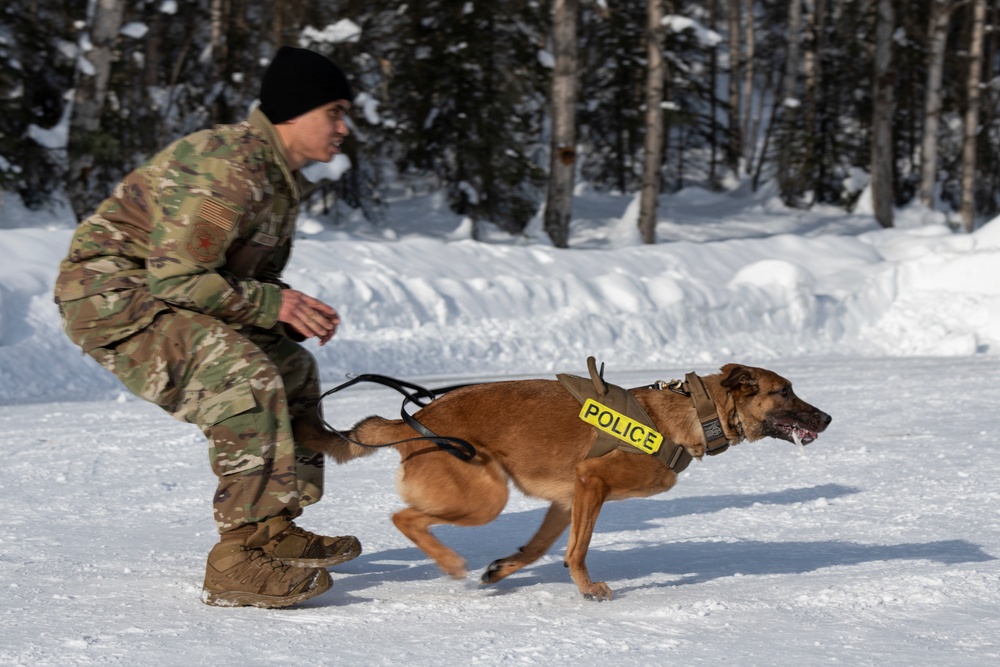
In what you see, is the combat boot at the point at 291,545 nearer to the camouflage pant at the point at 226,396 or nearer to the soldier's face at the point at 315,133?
the camouflage pant at the point at 226,396

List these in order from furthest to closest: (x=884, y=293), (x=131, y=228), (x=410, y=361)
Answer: (x=884, y=293) < (x=410, y=361) < (x=131, y=228)

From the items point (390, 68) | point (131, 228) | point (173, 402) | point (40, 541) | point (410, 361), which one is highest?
point (390, 68)

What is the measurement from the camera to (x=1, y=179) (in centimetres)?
1634

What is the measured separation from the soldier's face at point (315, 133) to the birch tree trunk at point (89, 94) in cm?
1317

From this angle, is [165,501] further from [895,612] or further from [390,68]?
[390,68]

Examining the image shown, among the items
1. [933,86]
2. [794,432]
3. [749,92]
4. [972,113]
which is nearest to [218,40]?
[933,86]

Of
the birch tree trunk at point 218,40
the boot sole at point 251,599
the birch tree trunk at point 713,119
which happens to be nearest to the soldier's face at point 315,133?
the boot sole at point 251,599

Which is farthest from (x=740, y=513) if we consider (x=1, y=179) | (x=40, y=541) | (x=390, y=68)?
(x=390, y=68)

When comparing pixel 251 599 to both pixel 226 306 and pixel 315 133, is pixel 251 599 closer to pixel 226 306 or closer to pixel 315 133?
pixel 226 306

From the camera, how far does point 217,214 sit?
3676mm

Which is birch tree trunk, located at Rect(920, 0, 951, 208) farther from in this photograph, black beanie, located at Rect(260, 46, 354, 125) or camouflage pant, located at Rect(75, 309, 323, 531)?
camouflage pant, located at Rect(75, 309, 323, 531)

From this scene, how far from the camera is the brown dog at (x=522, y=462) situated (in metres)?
4.20

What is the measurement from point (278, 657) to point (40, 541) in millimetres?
2074

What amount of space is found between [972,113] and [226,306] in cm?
2388
